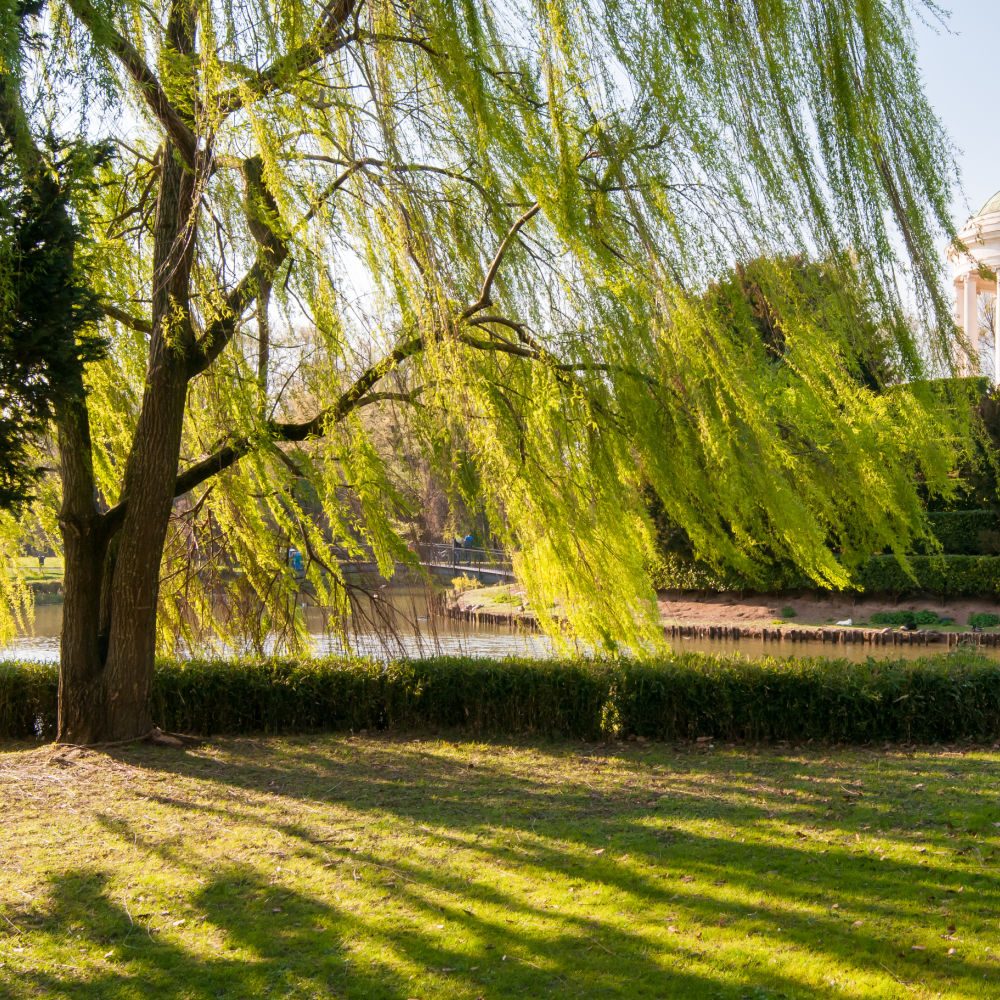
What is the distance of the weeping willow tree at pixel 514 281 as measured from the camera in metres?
3.93

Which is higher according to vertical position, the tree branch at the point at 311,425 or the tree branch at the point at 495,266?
the tree branch at the point at 495,266

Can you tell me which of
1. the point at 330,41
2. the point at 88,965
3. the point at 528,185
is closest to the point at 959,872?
the point at 88,965

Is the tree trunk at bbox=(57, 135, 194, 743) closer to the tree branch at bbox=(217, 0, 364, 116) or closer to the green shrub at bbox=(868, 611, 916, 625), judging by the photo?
the tree branch at bbox=(217, 0, 364, 116)

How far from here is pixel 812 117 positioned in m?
3.78

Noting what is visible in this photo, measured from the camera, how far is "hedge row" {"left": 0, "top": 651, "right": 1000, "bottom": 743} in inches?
322

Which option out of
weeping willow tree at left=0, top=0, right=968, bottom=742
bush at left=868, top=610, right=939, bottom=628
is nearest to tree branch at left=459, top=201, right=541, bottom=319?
weeping willow tree at left=0, top=0, right=968, bottom=742

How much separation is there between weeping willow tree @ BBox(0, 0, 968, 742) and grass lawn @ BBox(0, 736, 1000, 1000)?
146 cm

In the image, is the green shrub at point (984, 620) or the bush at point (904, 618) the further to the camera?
the bush at point (904, 618)

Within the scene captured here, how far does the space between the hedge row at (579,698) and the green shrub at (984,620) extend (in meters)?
10.2

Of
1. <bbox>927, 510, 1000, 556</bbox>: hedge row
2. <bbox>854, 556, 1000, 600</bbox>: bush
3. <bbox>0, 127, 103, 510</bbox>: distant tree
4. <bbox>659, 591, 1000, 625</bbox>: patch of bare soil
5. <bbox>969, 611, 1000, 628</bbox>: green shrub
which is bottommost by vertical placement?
<bbox>969, 611, 1000, 628</bbox>: green shrub

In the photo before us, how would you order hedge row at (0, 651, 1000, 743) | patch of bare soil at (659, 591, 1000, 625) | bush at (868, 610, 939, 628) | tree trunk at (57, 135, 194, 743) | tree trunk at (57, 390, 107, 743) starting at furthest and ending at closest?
patch of bare soil at (659, 591, 1000, 625)
bush at (868, 610, 939, 628)
hedge row at (0, 651, 1000, 743)
tree trunk at (57, 390, 107, 743)
tree trunk at (57, 135, 194, 743)

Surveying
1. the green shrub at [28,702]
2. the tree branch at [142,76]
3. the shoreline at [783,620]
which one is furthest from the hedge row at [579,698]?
the shoreline at [783,620]

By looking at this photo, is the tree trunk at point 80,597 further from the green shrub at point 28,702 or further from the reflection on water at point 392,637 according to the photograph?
the reflection on water at point 392,637

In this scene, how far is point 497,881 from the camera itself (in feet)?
14.4
